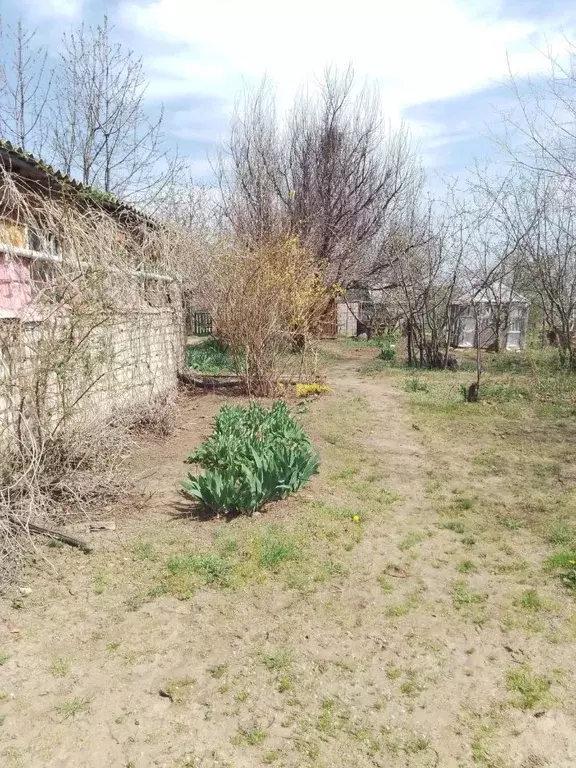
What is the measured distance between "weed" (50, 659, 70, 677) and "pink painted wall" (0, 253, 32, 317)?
8.90 ft

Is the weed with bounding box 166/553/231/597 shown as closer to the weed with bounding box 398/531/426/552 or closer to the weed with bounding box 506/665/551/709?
the weed with bounding box 398/531/426/552

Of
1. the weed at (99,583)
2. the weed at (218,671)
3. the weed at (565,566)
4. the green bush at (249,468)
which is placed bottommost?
the weed at (218,671)

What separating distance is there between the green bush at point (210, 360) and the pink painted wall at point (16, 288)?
24.6 ft

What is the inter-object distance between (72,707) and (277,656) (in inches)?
40.4

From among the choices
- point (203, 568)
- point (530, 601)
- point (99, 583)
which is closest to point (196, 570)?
point (203, 568)

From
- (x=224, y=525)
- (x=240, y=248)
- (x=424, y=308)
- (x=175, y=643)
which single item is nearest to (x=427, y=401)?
(x=240, y=248)

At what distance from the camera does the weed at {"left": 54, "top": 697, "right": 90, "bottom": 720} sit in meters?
2.54

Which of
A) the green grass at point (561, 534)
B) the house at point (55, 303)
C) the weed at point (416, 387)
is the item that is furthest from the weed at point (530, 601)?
the weed at point (416, 387)

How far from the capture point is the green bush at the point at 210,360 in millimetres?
13375

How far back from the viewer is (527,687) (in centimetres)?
275

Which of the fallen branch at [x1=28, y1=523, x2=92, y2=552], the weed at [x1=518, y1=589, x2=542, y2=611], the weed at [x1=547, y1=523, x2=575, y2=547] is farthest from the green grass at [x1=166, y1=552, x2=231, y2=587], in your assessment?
the weed at [x1=547, y1=523, x2=575, y2=547]

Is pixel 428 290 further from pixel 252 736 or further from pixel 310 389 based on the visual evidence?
pixel 252 736

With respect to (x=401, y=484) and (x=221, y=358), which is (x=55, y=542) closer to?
(x=401, y=484)

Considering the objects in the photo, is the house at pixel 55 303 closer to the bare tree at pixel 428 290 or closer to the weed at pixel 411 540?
the weed at pixel 411 540
